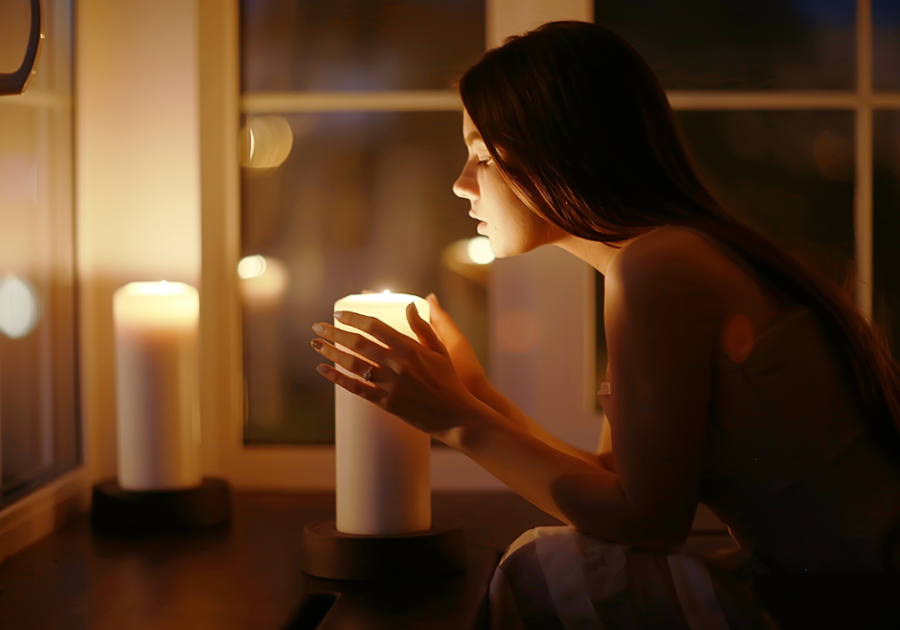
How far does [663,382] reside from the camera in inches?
28.6

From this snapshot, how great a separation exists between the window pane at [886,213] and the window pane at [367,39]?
0.68 metres

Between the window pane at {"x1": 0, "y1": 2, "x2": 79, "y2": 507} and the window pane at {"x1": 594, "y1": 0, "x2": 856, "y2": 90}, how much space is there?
838 millimetres

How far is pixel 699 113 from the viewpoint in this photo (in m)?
1.36

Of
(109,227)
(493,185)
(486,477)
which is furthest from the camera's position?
(486,477)

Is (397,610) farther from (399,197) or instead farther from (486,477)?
(399,197)

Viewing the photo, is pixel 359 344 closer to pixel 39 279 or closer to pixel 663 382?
pixel 663 382

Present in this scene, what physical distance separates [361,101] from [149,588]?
0.83 metres

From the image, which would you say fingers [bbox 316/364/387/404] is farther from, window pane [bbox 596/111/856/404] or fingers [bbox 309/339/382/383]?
window pane [bbox 596/111/856/404]

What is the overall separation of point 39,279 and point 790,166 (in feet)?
3.75

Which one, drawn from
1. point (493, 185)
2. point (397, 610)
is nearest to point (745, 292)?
point (493, 185)

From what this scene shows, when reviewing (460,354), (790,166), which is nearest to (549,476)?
(460,354)

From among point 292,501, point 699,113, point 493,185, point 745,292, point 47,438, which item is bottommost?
point 292,501

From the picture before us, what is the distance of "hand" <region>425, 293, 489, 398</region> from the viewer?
41.1 inches

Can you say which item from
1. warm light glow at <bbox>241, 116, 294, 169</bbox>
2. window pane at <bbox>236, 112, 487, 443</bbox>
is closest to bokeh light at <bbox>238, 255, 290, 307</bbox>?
window pane at <bbox>236, 112, 487, 443</bbox>
